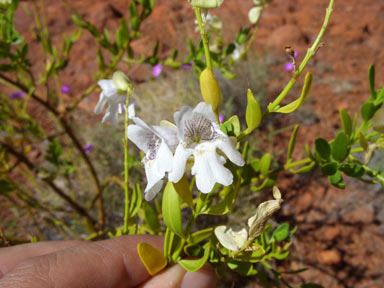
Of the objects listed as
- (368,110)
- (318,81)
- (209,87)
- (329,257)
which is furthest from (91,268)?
(318,81)

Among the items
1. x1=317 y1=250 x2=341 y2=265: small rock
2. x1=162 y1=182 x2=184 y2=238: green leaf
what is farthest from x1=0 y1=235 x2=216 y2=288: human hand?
x1=317 y1=250 x2=341 y2=265: small rock

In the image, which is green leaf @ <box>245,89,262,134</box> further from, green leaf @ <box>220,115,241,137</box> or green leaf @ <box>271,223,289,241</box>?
green leaf @ <box>271,223,289,241</box>

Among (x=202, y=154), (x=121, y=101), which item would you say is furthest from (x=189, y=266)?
(x=121, y=101)

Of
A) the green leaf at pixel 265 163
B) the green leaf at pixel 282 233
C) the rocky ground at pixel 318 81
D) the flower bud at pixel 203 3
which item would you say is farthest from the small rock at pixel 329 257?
the flower bud at pixel 203 3

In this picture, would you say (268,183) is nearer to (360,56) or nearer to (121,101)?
(121,101)

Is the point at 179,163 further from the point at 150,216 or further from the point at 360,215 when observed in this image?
the point at 360,215
